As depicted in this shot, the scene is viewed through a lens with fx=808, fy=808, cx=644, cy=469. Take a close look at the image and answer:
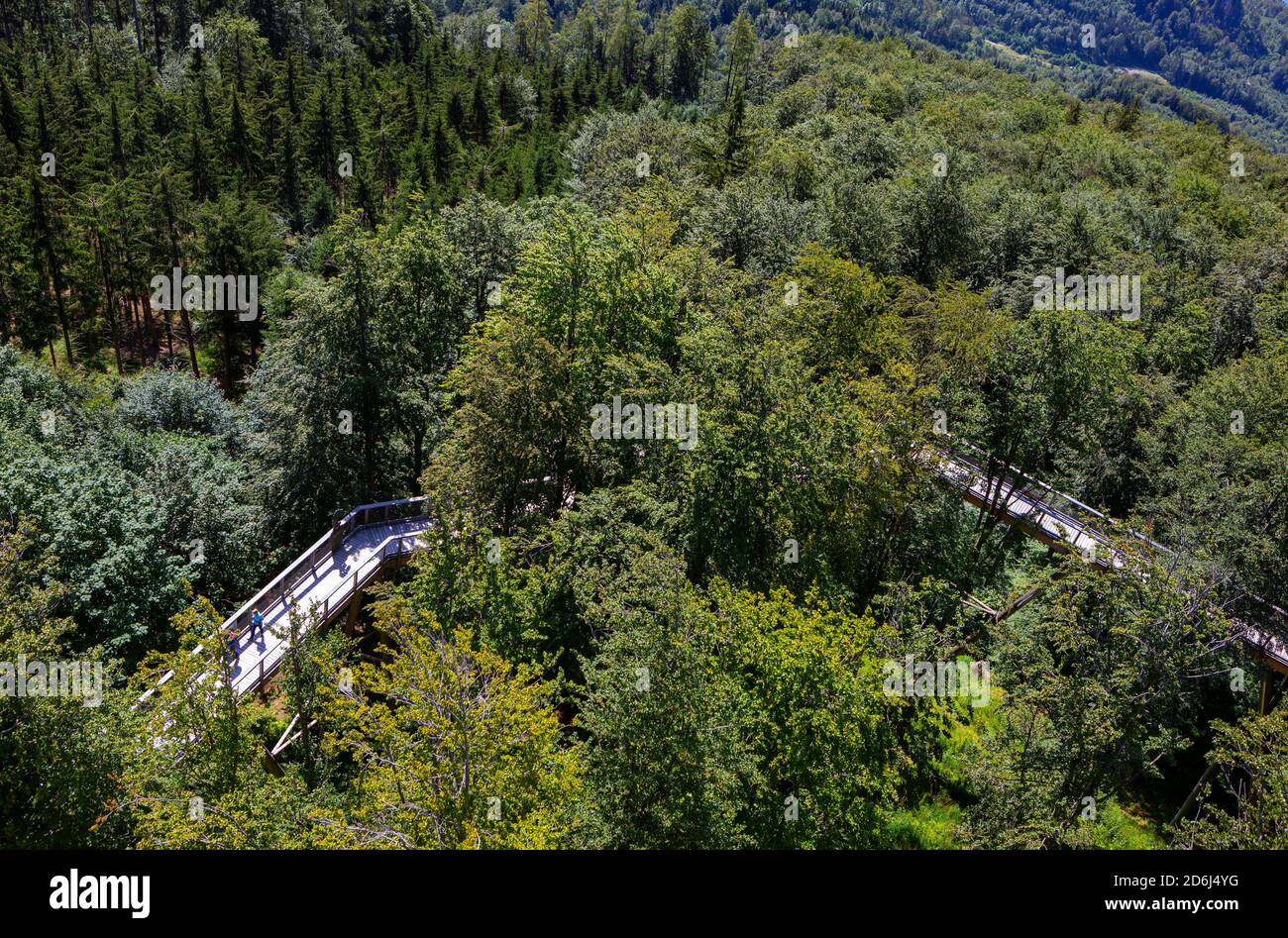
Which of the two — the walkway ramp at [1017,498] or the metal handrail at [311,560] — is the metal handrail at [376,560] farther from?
the walkway ramp at [1017,498]

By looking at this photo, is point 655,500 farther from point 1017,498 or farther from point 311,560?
point 1017,498

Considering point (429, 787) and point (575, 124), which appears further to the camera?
point (575, 124)

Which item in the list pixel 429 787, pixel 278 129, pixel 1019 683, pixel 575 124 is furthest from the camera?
pixel 575 124

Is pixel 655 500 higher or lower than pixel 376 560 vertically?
higher

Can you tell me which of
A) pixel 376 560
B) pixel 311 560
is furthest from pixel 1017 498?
pixel 311 560
